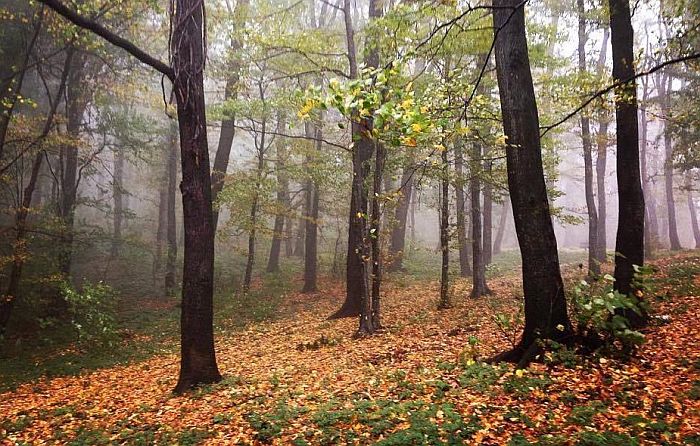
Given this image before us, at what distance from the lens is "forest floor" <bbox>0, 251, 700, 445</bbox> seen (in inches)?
180

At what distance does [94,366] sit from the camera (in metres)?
9.86

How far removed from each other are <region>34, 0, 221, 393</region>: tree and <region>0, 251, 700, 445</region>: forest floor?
60 cm

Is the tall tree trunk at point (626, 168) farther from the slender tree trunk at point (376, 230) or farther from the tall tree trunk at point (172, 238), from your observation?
the tall tree trunk at point (172, 238)

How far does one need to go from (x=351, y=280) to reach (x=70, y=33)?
9.49 meters

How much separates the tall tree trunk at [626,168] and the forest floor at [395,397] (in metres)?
0.68

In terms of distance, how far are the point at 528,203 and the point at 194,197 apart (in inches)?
204

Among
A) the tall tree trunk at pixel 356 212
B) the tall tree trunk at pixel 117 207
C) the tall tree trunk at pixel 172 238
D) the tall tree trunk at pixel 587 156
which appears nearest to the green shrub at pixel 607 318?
the tall tree trunk at pixel 356 212

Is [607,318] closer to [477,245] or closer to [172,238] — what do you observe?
[477,245]

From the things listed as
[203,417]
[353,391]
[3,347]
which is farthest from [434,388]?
[3,347]

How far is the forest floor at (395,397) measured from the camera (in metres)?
4.57

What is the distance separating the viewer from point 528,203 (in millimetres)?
6164

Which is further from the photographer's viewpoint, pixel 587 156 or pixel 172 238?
pixel 172 238

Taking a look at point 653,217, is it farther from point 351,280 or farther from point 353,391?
point 353,391

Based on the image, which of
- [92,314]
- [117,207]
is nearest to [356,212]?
[92,314]
